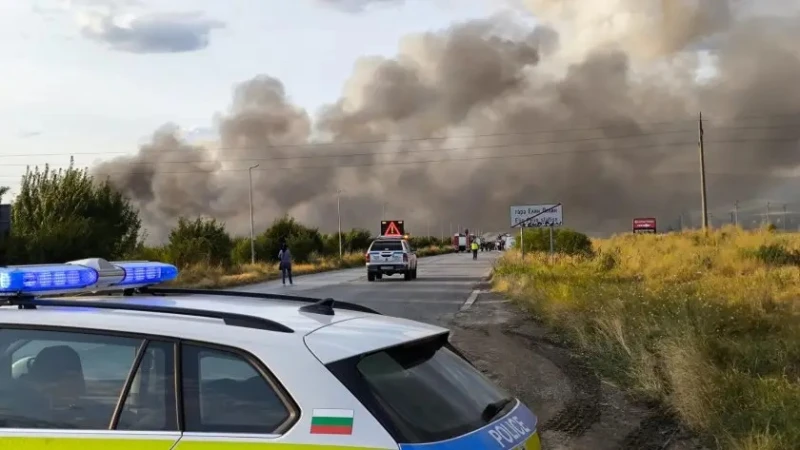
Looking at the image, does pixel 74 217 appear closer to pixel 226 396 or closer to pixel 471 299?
pixel 471 299

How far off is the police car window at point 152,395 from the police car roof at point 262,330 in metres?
0.08

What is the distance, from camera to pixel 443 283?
31.8 m

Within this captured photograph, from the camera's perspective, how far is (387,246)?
1410 inches

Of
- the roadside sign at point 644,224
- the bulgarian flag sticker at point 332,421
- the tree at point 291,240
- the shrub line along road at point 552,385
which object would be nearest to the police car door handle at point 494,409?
the bulgarian flag sticker at point 332,421

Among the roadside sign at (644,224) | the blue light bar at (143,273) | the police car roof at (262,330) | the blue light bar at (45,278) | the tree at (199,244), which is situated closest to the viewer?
the police car roof at (262,330)

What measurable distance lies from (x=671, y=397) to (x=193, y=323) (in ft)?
19.5

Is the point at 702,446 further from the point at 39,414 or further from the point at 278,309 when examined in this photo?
the point at 39,414

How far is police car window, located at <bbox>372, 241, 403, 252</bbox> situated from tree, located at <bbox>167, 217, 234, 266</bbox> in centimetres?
1331

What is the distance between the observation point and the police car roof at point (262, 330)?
9.33ft

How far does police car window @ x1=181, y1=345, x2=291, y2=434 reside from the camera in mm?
2738

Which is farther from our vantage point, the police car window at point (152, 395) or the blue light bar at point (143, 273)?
the blue light bar at point (143, 273)

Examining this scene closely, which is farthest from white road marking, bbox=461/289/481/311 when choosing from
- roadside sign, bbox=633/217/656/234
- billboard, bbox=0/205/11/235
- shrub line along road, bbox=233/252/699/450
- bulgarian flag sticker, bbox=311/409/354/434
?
roadside sign, bbox=633/217/656/234

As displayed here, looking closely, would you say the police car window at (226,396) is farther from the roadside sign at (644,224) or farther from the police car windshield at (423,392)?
the roadside sign at (644,224)

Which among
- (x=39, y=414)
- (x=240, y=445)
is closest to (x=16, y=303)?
(x=39, y=414)
